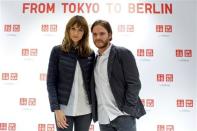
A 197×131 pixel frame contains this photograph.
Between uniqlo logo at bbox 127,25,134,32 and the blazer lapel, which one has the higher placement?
uniqlo logo at bbox 127,25,134,32

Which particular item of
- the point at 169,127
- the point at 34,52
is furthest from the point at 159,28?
the point at 34,52

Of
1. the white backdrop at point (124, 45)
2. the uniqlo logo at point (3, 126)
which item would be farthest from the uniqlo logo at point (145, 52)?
the uniqlo logo at point (3, 126)

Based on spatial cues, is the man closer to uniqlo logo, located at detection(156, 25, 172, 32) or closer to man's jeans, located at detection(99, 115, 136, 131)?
man's jeans, located at detection(99, 115, 136, 131)

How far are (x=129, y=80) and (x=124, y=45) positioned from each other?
4.85 ft

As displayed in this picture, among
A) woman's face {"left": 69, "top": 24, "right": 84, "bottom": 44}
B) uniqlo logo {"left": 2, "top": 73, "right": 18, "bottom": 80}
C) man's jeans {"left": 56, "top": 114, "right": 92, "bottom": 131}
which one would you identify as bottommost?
man's jeans {"left": 56, "top": 114, "right": 92, "bottom": 131}

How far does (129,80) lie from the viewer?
1.67m

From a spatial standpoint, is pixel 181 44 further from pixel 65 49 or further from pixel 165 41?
pixel 65 49

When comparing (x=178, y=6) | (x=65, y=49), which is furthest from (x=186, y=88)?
(x=65, y=49)

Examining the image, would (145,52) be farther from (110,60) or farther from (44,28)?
(110,60)

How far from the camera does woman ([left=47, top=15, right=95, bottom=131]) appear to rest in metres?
1.71

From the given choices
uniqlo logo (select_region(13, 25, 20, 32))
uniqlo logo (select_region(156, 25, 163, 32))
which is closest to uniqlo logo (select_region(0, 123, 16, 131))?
uniqlo logo (select_region(13, 25, 20, 32))

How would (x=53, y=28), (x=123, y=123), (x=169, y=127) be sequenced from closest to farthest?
(x=123, y=123) < (x=169, y=127) < (x=53, y=28)

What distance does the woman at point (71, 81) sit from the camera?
1713mm

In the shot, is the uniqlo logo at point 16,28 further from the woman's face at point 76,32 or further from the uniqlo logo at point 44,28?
the woman's face at point 76,32
